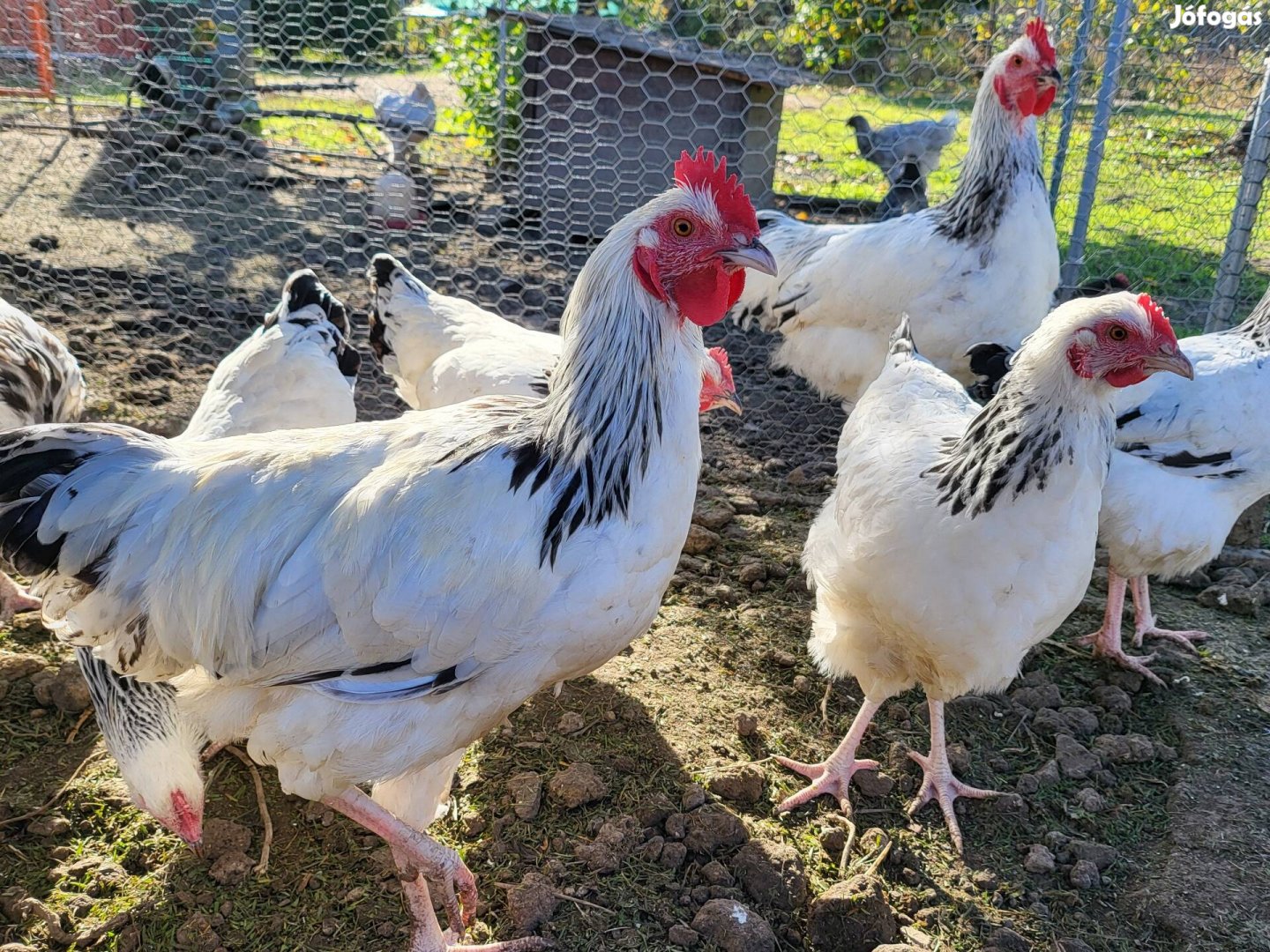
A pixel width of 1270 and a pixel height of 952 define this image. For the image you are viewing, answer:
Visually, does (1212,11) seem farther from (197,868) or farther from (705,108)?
(197,868)

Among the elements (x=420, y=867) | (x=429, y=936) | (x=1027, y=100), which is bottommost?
(x=429, y=936)

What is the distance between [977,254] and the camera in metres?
3.98

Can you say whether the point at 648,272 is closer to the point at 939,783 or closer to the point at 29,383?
the point at 939,783

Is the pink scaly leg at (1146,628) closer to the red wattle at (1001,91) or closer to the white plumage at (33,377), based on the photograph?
the red wattle at (1001,91)

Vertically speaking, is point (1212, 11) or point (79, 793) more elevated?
point (1212, 11)

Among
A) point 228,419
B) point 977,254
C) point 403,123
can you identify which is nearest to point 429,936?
point 228,419

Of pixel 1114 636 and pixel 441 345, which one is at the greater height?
pixel 441 345

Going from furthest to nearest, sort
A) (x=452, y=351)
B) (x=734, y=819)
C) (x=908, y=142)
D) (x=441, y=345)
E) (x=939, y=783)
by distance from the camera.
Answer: (x=908, y=142), (x=441, y=345), (x=452, y=351), (x=939, y=783), (x=734, y=819)

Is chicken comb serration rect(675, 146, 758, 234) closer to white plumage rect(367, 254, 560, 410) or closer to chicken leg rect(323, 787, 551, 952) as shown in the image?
white plumage rect(367, 254, 560, 410)

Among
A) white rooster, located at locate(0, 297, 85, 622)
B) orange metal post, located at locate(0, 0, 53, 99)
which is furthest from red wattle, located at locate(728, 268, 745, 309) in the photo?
orange metal post, located at locate(0, 0, 53, 99)

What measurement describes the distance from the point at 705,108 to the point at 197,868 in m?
5.59

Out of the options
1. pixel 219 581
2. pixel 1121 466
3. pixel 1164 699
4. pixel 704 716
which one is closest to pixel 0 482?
pixel 219 581

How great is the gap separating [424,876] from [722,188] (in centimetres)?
179

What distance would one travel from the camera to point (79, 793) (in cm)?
262
